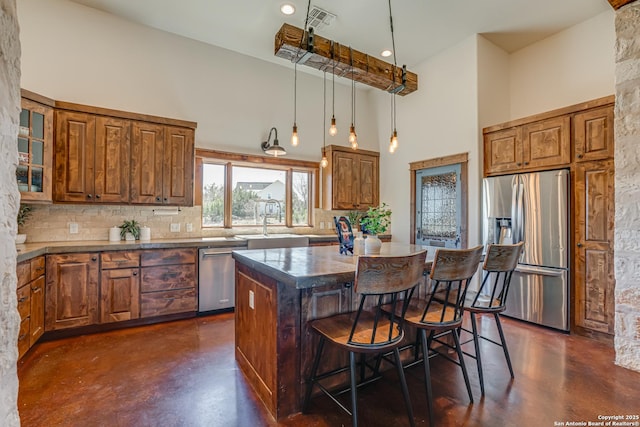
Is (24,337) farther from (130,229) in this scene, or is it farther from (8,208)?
(8,208)

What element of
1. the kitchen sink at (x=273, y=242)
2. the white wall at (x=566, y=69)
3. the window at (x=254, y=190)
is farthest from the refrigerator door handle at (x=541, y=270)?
the window at (x=254, y=190)

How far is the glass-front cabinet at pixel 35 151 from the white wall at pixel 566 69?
581 cm

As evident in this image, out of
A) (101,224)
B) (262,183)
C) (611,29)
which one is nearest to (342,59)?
(262,183)

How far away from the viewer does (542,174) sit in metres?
3.44

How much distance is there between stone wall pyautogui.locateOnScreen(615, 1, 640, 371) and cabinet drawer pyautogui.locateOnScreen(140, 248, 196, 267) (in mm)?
4285

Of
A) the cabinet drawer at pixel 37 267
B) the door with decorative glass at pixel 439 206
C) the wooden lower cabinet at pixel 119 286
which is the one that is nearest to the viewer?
the cabinet drawer at pixel 37 267

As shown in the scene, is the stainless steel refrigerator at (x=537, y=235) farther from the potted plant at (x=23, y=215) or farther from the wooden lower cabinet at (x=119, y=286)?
the potted plant at (x=23, y=215)

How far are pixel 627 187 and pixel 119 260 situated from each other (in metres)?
4.92

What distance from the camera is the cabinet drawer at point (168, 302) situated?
134 inches

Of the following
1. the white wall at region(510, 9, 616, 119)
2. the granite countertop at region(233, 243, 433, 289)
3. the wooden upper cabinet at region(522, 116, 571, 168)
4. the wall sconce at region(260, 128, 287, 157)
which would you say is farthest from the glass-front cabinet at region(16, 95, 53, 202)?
the white wall at region(510, 9, 616, 119)

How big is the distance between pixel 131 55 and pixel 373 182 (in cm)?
406

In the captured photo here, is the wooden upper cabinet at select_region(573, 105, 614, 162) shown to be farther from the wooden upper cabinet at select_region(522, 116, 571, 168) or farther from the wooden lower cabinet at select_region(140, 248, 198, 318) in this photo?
the wooden lower cabinet at select_region(140, 248, 198, 318)

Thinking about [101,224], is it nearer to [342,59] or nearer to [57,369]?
[57,369]

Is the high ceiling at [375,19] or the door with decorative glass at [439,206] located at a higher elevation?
the high ceiling at [375,19]
